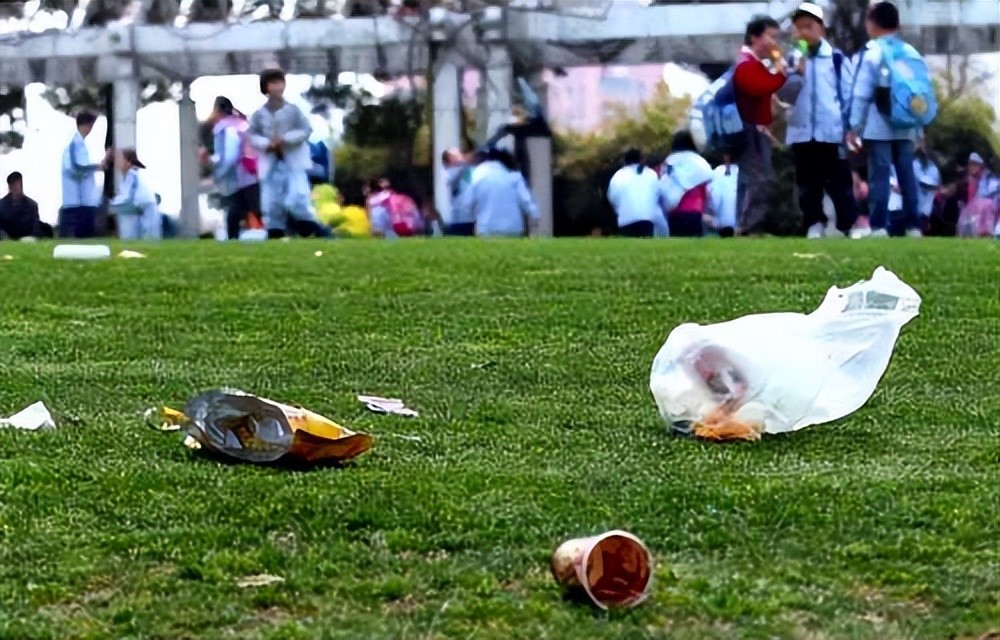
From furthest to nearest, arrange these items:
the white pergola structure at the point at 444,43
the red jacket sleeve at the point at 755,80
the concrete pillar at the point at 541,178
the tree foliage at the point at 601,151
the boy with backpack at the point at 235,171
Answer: the tree foliage at the point at 601,151, the concrete pillar at the point at 541,178, the white pergola structure at the point at 444,43, the boy with backpack at the point at 235,171, the red jacket sleeve at the point at 755,80

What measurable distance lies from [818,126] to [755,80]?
20.5 inches

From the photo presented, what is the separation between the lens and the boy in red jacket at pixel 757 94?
33.9 feet

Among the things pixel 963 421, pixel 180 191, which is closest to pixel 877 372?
pixel 963 421

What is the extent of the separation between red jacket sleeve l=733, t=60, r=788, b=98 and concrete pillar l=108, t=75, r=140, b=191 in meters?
11.8

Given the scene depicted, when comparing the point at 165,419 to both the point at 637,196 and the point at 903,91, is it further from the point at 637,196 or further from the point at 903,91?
the point at 637,196

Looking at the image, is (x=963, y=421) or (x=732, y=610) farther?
(x=963, y=421)

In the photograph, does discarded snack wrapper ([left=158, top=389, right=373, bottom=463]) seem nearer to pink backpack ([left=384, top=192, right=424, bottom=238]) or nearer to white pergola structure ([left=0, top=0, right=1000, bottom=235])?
pink backpack ([left=384, top=192, right=424, bottom=238])

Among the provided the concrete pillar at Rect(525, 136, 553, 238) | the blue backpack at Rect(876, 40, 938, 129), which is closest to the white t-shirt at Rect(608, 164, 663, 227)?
the blue backpack at Rect(876, 40, 938, 129)

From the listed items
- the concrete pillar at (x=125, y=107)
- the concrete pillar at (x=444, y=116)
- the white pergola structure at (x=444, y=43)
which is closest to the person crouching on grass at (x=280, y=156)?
the white pergola structure at (x=444, y=43)

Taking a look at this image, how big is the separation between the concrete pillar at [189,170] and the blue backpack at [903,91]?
1327 cm

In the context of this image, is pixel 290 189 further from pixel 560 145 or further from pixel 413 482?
pixel 560 145

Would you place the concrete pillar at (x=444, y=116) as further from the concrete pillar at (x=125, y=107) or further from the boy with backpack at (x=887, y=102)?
the boy with backpack at (x=887, y=102)

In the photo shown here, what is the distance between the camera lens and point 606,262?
7.48 m

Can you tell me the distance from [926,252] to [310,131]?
571 centimetres
